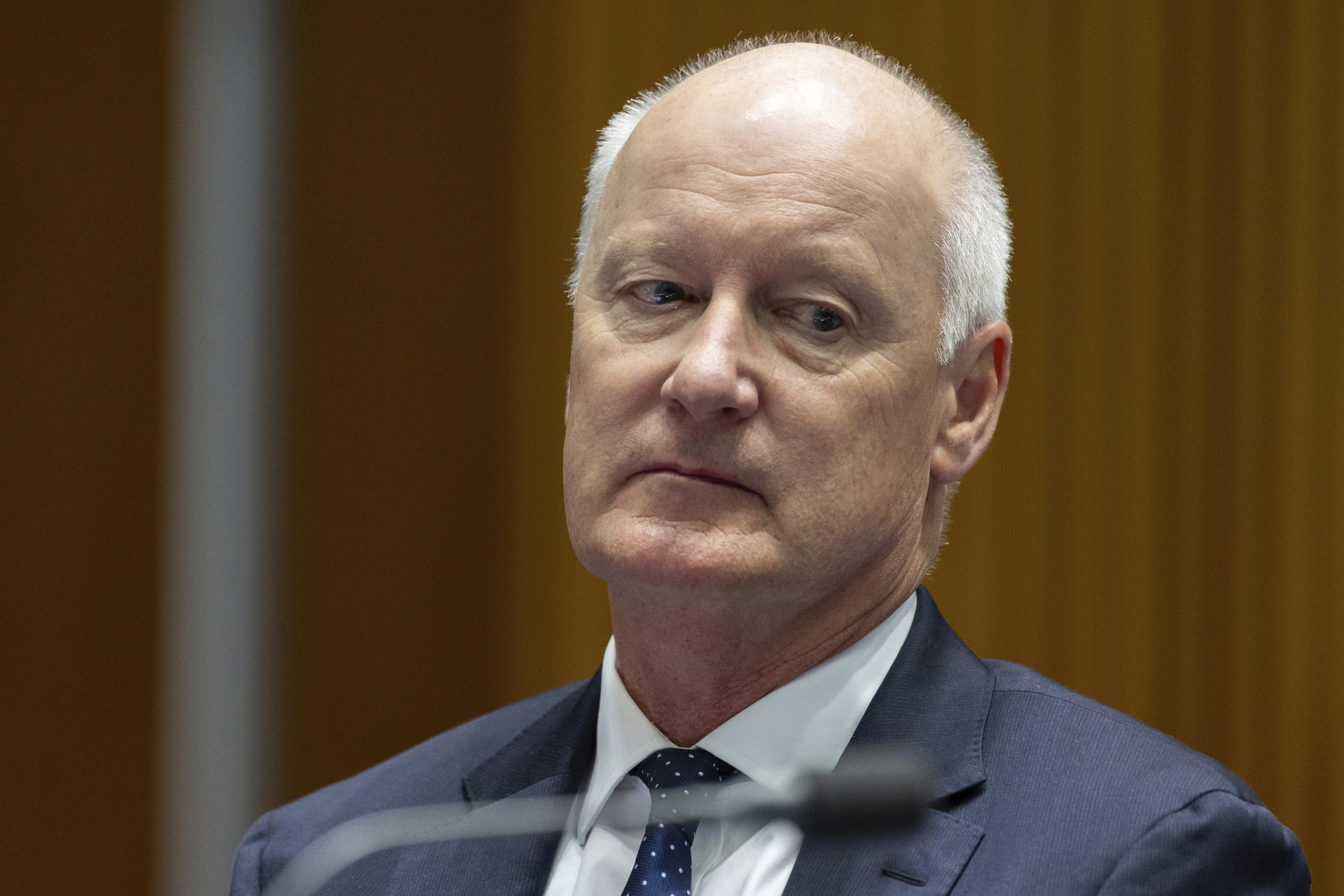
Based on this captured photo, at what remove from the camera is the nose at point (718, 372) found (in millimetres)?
1547

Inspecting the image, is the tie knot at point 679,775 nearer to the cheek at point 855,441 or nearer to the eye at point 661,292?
the cheek at point 855,441

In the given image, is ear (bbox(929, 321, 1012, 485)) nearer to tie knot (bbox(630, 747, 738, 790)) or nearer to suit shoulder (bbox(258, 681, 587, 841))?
tie knot (bbox(630, 747, 738, 790))

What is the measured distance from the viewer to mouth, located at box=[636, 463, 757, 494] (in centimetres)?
157

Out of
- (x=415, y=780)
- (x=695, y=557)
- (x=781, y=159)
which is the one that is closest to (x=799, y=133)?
(x=781, y=159)

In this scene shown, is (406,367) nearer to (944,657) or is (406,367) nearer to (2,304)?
(2,304)

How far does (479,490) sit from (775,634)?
1.67 m

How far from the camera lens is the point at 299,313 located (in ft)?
9.99

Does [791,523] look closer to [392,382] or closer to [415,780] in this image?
[415,780]

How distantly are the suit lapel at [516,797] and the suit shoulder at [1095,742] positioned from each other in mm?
527

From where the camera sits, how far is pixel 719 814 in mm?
1356

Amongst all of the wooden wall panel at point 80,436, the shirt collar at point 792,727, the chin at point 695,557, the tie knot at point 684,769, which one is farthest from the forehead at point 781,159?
the wooden wall panel at point 80,436

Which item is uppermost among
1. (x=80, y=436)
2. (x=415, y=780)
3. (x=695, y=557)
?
(x=695, y=557)

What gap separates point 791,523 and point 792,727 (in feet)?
0.80

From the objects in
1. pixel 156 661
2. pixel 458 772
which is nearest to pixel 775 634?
pixel 458 772
